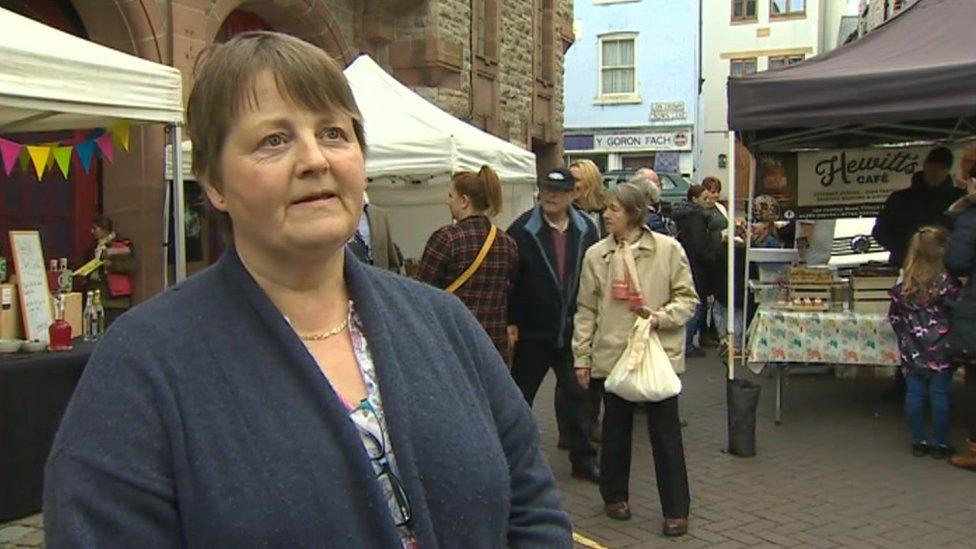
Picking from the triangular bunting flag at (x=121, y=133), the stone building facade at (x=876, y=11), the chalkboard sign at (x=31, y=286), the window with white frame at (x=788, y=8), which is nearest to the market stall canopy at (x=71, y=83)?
the triangular bunting flag at (x=121, y=133)

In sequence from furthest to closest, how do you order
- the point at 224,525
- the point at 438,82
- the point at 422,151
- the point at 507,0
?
the point at 507,0
the point at 438,82
the point at 422,151
the point at 224,525

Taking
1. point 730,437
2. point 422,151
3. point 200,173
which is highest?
point 422,151

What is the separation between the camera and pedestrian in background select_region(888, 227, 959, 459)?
627cm

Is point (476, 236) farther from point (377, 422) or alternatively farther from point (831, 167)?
point (831, 167)

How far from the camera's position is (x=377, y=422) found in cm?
A: 151

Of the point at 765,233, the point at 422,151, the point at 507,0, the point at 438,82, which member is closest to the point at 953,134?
the point at 765,233

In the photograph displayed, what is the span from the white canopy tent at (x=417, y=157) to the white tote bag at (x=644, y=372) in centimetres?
234

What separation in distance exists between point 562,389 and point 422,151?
282 cm

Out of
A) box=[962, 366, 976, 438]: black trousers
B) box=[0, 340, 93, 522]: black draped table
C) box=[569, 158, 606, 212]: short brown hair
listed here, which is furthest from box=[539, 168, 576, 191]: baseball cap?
box=[962, 366, 976, 438]: black trousers

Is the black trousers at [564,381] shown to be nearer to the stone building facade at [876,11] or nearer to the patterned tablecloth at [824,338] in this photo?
the patterned tablecloth at [824,338]

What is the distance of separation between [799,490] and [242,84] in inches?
196

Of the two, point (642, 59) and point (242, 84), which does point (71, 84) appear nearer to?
point (242, 84)

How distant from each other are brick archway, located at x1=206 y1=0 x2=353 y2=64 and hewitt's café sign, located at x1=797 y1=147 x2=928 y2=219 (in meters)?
5.48

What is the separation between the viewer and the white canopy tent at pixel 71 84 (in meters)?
4.42
